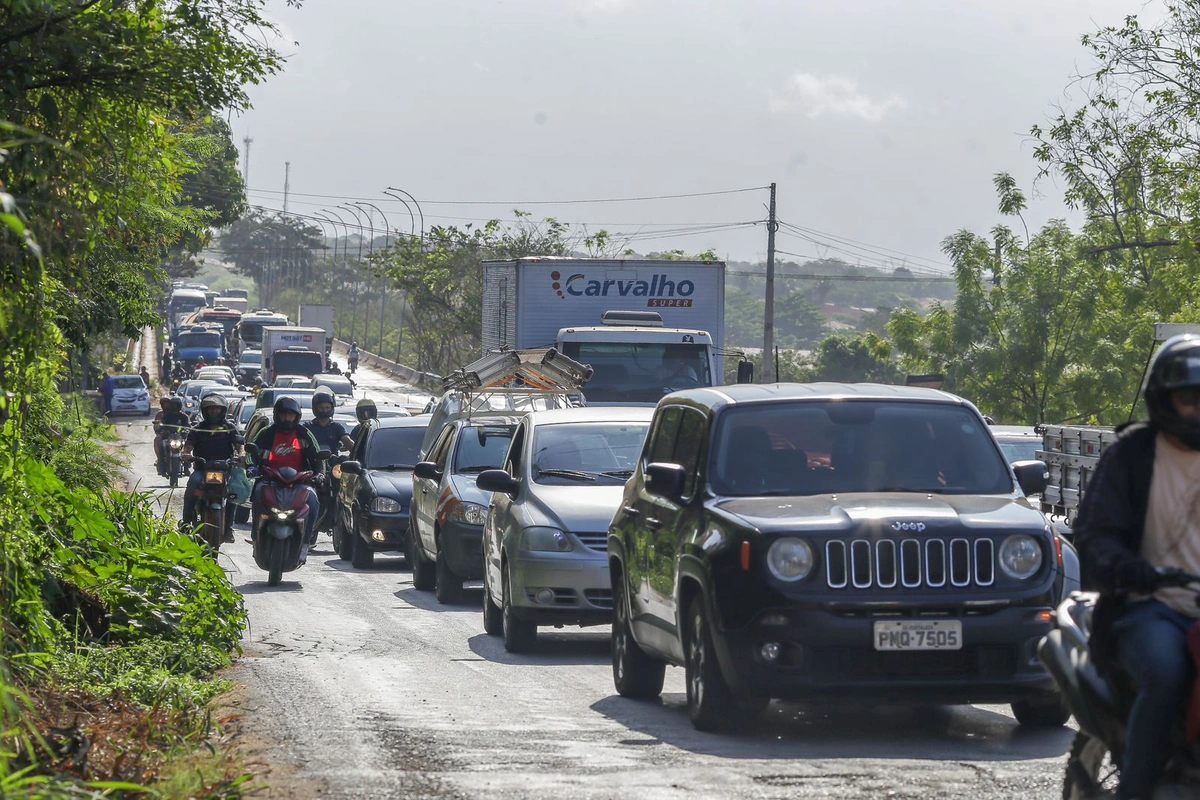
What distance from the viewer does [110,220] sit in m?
9.45

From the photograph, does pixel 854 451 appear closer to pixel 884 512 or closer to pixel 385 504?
pixel 884 512

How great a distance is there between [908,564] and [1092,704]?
2712mm

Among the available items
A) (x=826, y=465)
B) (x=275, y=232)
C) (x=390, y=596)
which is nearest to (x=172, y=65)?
Answer: (x=826, y=465)

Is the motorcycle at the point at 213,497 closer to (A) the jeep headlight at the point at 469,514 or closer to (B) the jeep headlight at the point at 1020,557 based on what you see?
(A) the jeep headlight at the point at 469,514

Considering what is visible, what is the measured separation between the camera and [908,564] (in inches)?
302

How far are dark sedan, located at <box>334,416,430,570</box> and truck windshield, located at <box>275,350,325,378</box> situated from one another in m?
43.3

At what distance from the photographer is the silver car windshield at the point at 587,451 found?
42.2 feet

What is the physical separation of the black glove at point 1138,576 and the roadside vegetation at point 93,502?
3168 millimetres

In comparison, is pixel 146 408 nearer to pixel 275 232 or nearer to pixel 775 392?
pixel 775 392

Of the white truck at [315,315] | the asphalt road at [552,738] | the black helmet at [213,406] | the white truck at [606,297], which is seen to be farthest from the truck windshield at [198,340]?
the asphalt road at [552,738]

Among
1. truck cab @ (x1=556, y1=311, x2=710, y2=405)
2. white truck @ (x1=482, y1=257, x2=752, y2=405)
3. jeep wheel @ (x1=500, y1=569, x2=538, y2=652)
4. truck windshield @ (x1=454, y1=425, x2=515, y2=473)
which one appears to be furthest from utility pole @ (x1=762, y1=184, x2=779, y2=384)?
jeep wheel @ (x1=500, y1=569, x2=538, y2=652)

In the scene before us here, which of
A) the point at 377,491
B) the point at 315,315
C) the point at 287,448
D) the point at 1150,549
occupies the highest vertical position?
the point at 315,315

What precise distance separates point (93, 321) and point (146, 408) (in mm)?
44890

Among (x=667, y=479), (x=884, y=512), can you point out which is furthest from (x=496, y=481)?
(x=884, y=512)
